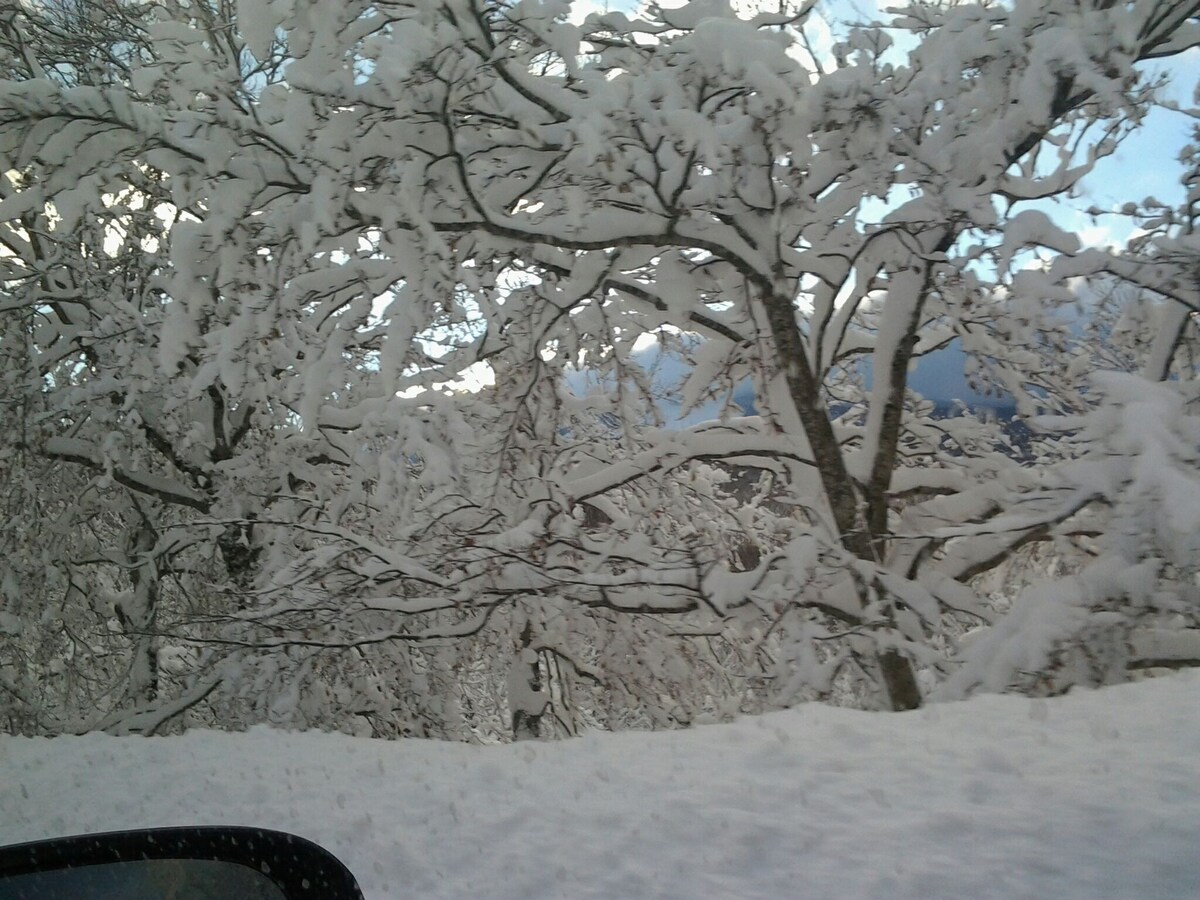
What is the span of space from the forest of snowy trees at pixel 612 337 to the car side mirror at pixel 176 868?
307cm

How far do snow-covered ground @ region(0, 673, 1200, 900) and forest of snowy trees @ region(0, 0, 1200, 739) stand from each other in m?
0.88

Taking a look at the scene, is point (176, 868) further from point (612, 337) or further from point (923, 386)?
point (923, 386)

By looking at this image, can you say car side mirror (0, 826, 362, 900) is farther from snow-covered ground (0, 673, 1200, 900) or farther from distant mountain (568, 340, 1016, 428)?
distant mountain (568, 340, 1016, 428)

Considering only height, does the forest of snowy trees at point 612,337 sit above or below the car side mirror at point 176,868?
above

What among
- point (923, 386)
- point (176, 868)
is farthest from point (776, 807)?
point (923, 386)

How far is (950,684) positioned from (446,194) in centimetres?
358

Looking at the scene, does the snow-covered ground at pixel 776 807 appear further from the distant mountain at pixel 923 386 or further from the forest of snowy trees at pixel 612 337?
the distant mountain at pixel 923 386

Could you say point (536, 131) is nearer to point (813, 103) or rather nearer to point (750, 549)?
point (813, 103)

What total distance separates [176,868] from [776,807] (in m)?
1.70

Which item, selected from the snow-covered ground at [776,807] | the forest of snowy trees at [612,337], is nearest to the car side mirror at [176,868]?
the snow-covered ground at [776,807]

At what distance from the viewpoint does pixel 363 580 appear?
6.15 m

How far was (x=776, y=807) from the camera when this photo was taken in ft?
9.43

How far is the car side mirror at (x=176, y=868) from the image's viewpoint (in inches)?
78.9

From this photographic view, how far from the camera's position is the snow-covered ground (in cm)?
233
